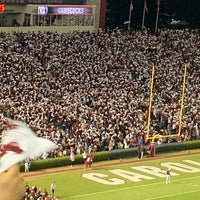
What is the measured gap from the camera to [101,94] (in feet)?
125

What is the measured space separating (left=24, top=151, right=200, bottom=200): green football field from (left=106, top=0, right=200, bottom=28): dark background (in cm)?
2676

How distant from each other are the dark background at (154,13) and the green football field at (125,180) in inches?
1053

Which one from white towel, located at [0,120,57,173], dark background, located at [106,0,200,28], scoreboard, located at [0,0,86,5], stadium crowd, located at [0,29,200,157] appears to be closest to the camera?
white towel, located at [0,120,57,173]

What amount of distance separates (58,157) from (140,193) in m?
5.03

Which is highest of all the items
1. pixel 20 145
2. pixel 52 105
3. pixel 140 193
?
pixel 20 145

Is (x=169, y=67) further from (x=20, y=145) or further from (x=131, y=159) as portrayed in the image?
(x=20, y=145)

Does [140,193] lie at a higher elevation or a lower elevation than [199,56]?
lower

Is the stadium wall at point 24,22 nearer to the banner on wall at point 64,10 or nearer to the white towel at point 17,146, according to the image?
the banner on wall at point 64,10

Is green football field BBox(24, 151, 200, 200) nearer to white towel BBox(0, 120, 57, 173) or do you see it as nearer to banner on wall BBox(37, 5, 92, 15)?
banner on wall BBox(37, 5, 92, 15)

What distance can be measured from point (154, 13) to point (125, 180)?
33.7 metres

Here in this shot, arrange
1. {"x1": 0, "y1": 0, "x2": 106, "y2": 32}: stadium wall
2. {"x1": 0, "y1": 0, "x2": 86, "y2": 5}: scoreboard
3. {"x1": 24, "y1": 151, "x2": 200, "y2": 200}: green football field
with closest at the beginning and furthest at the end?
{"x1": 24, "y1": 151, "x2": 200, "y2": 200}: green football field → {"x1": 0, "y1": 0, "x2": 86, "y2": 5}: scoreboard → {"x1": 0, "y1": 0, "x2": 106, "y2": 32}: stadium wall

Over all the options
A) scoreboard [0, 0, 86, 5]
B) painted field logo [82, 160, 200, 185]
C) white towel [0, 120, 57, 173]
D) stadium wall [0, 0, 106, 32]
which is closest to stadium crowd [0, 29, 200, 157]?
painted field logo [82, 160, 200, 185]

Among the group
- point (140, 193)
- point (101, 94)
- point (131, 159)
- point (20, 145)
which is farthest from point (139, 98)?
point (20, 145)

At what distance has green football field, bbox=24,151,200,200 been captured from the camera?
87.6 feet
